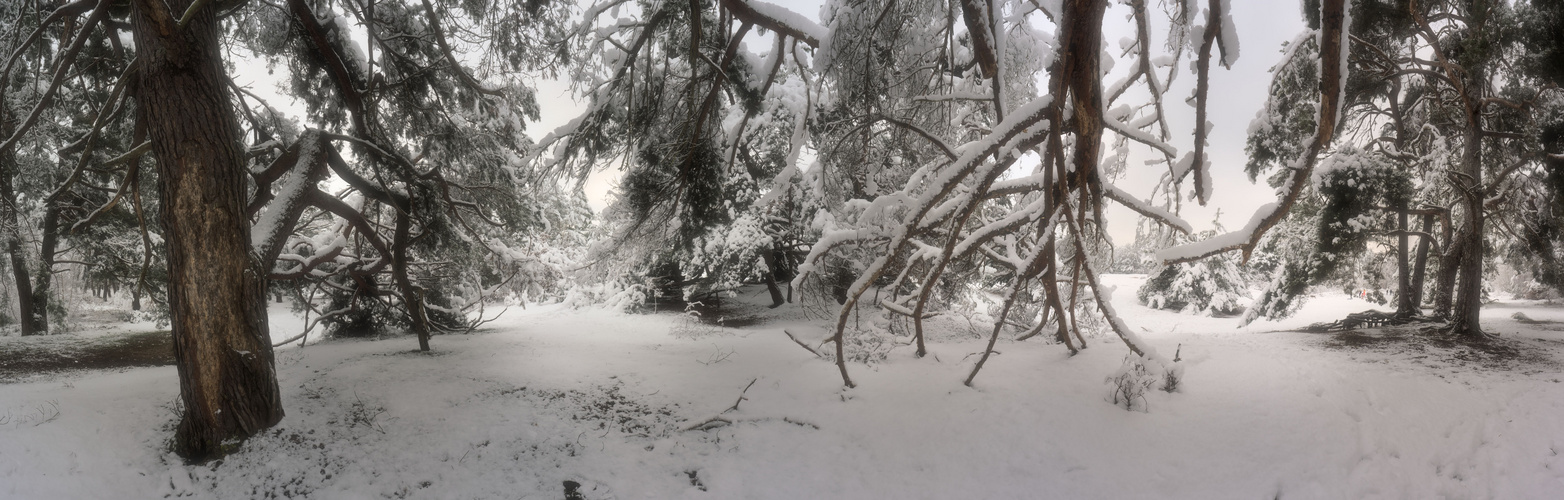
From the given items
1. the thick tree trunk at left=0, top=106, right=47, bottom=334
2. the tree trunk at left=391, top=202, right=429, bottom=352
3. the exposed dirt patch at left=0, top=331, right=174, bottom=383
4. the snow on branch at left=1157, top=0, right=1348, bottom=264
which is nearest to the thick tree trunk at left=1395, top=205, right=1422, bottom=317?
the snow on branch at left=1157, top=0, right=1348, bottom=264

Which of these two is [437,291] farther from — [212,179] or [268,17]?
[212,179]

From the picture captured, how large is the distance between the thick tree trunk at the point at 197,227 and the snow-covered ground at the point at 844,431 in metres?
0.41

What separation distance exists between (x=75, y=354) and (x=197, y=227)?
222 inches

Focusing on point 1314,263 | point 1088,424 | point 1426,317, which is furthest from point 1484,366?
point 1088,424

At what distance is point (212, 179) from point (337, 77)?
204cm

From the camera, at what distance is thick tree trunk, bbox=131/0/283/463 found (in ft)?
13.5

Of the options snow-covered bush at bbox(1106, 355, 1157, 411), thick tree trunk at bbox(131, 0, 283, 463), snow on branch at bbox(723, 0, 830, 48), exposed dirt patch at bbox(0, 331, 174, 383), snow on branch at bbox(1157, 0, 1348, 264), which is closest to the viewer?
snow on branch at bbox(1157, 0, 1348, 264)

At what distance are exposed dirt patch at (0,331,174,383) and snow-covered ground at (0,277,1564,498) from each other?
0.78 m

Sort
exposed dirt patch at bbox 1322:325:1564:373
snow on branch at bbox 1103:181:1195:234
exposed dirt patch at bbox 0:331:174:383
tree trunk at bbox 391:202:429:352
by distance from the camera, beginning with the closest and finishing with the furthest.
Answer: snow on branch at bbox 1103:181:1195:234, exposed dirt patch at bbox 1322:325:1564:373, tree trunk at bbox 391:202:429:352, exposed dirt patch at bbox 0:331:174:383

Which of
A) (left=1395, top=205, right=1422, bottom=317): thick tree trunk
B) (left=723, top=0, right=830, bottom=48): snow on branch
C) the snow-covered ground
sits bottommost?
the snow-covered ground

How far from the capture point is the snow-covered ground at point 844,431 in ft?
13.9

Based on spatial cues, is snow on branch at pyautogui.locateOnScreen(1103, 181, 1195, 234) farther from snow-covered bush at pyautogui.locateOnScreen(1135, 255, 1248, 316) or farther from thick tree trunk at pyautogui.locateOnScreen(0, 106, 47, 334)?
snow-covered bush at pyautogui.locateOnScreen(1135, 255, 1248, 316)

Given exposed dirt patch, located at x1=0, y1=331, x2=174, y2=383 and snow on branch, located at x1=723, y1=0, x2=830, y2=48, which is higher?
snow on branch, located at x1=723, y1=0, x2=830, y2=48

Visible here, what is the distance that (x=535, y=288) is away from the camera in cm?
960
